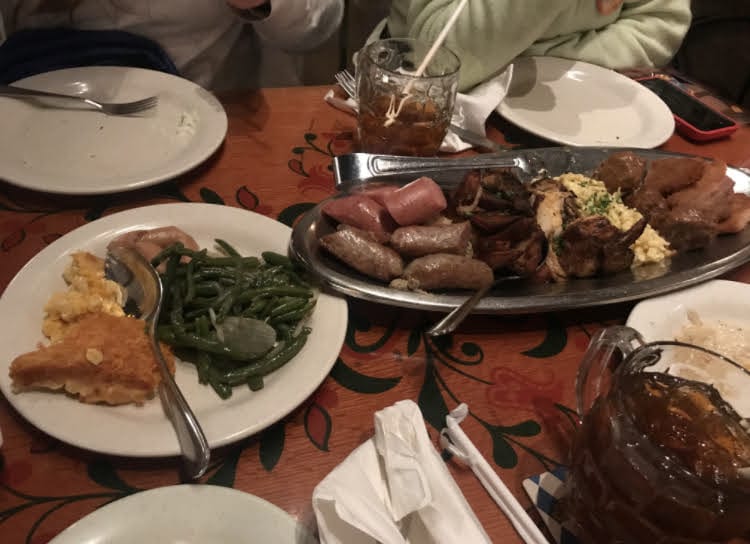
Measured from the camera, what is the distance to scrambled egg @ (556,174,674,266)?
1.63 metres

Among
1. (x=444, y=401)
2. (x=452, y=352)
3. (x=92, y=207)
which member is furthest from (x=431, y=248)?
(x=92, y=207)

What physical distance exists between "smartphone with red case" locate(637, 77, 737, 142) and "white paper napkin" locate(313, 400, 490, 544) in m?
1.92

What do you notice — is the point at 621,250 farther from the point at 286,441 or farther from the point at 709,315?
the point at 286,441

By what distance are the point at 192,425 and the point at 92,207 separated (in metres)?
0.86

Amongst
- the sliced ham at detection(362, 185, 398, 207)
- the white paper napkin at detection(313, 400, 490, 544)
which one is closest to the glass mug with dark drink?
the sliced ham at detection(362, 185, 398, 207)

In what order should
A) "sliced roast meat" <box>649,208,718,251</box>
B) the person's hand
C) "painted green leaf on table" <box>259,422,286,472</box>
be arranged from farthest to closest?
the person's hand
"sliced roast meat" <box>649,208,718,251</box>
"painted green leaf on table" <box>259,422,286,472</box>

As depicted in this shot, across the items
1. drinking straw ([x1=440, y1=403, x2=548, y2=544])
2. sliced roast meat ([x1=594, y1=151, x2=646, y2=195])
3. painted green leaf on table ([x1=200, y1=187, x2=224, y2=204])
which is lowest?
painted green leaf on table ([x1=200, y1=187, x2=224, y2=204])

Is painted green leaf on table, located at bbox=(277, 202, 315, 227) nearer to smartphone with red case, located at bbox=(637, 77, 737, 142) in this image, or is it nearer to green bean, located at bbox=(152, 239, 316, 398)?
green bean, located at bbox=(152, 239, 316, 398)

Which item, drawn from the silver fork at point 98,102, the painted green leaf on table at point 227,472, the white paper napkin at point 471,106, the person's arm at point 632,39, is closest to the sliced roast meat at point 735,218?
the white paper napkin at point 471,106

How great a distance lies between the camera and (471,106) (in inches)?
82.8

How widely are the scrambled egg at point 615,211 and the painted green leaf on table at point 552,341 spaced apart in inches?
13.6

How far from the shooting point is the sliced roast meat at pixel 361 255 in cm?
138

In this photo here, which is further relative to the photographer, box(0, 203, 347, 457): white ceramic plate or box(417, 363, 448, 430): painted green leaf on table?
box(417, 363, 448, 430): painted green leaf on table

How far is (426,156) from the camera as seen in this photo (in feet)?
6.24
